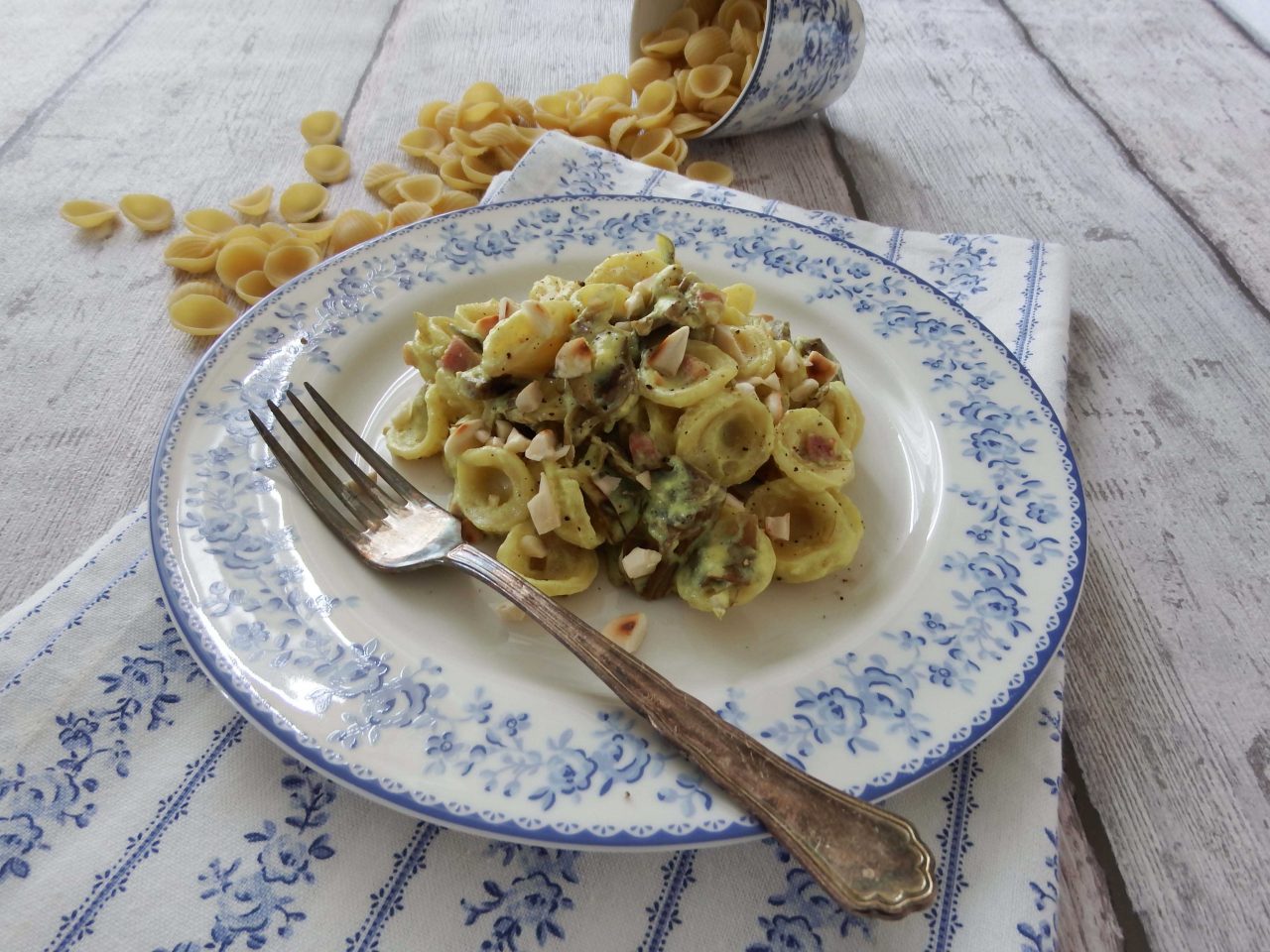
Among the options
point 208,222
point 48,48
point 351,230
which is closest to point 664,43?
point 351,230

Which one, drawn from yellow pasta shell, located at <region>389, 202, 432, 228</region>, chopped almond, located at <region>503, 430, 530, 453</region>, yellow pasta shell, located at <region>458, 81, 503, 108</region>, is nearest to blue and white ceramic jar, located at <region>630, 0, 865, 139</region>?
yellow pasta shell, located at <region>458, 81, 503, 108</region>

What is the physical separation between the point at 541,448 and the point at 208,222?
4.35 ft

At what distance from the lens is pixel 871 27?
122 inches

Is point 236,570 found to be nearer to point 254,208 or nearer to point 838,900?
point 838,900

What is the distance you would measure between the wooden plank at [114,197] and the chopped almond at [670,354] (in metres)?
0.92

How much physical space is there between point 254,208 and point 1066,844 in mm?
2059

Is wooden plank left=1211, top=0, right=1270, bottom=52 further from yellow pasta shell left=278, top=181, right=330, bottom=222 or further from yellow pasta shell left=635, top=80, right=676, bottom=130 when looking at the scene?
yellow pasta shell left=278, top=181, right=330, bottom=222

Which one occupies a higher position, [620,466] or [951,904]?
[620,466]

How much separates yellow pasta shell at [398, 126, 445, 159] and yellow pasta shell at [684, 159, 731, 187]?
2.19 feet

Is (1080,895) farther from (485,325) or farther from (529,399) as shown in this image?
(485,325)


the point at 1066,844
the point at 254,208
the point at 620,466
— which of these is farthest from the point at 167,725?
the point at 254,208

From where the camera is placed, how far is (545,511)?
1196 mm

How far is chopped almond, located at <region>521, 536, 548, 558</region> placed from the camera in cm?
123

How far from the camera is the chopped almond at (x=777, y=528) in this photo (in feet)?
4.08
